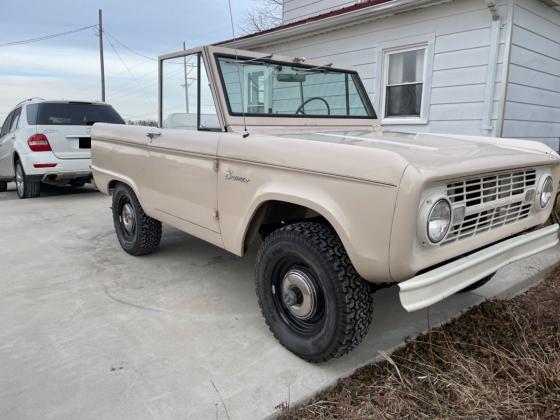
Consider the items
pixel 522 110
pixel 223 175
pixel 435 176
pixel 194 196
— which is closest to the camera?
pixel 435 176

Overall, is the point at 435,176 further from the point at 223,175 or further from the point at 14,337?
the point at 14,337

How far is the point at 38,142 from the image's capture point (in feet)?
23.7

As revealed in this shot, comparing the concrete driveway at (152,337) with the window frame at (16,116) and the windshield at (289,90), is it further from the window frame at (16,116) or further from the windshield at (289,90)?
the window frame at (16,116)

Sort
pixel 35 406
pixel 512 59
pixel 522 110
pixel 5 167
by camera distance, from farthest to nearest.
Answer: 1. pixel 5 167
2. pixel 522 110
3. pixel 512 59
4. pixel 35 406

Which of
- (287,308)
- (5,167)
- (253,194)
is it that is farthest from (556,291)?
(5,167)

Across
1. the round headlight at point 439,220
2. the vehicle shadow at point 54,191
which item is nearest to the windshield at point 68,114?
the vehicle shadow at point 54,191

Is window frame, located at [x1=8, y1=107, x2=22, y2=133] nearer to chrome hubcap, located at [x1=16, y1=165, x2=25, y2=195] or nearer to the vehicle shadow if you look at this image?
chrome hubcap, located at [x1=16, y1=165, x2=25, y2=195]

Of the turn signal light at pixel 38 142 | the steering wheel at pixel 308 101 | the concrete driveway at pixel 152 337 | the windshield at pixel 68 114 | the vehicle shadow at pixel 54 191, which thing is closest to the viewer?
the concrete driveway at pixel 152 337

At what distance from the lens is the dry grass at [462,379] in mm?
2043

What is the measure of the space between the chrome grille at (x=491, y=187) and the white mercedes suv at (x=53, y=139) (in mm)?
6871

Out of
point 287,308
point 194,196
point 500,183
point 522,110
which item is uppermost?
point 522,110

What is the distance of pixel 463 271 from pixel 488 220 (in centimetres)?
41

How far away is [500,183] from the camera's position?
2.34 meters

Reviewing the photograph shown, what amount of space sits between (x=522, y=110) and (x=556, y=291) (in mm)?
3635
